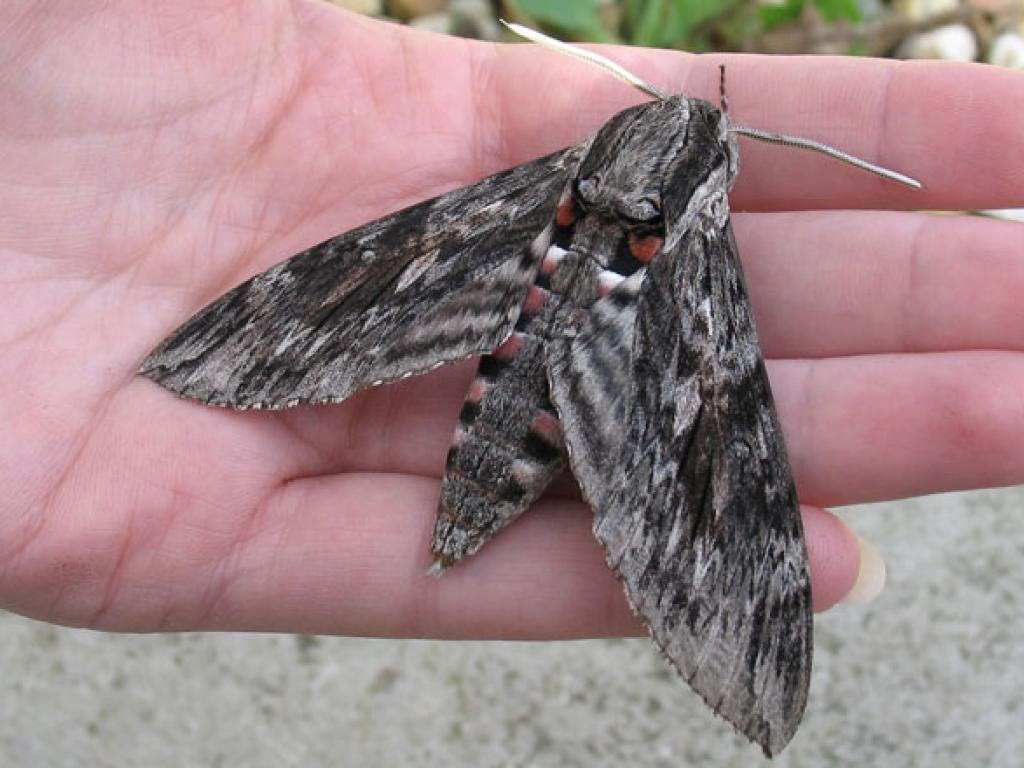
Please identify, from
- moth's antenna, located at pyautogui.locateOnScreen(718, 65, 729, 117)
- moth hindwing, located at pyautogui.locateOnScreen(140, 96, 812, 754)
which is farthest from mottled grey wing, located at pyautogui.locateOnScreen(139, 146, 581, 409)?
moth's antenna, located at pyautogui.locateOnScreen(718, 65, 729, 117)

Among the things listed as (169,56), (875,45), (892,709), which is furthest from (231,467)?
(875,45)

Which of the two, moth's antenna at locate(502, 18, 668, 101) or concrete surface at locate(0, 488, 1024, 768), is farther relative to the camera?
concrete surface at locate(0, 488, 1024, 768)

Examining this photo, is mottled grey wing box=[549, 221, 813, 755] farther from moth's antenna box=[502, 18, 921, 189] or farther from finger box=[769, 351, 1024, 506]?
moth's antenna box=[502, 18, 921, 189]

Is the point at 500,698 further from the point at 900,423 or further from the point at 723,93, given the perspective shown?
the point at 723,93

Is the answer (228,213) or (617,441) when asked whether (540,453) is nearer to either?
(617,441)

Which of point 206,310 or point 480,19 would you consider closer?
point 206,310
